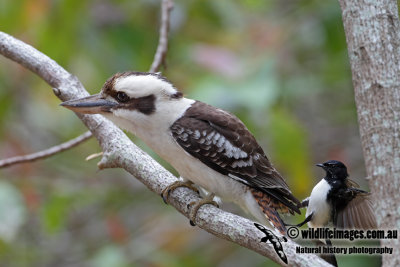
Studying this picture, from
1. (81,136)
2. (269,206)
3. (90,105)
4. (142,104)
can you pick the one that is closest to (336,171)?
(269,206)

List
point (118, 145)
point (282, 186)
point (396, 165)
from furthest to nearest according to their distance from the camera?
point (118, 145)
point (282, 186)
point (396, 165)

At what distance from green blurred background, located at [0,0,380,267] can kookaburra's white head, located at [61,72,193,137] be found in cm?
83

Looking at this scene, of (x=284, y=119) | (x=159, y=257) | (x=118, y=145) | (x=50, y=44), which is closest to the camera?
(x=118, y=145)

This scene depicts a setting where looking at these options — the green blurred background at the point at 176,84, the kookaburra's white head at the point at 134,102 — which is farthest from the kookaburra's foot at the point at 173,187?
the green blurred background at the point at 176,84

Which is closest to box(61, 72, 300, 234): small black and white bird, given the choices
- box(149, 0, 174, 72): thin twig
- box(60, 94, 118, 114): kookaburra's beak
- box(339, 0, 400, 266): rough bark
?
box(60, 94, 118, 114): kookaburra's beak

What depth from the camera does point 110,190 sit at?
4.84 meters

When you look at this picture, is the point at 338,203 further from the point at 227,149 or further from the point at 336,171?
the point at 227,149

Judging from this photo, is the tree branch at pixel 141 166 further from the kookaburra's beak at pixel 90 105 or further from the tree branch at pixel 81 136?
the kookaburra's beak at pixel 90 105

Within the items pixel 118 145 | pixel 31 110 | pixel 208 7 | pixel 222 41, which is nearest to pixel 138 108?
pixel 118 145

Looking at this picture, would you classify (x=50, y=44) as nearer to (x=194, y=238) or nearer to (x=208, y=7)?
(x=208, y=7)

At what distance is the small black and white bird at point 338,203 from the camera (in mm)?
1918

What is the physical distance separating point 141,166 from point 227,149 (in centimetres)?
38

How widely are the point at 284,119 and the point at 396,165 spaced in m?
2.10

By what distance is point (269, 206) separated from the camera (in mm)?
2643
